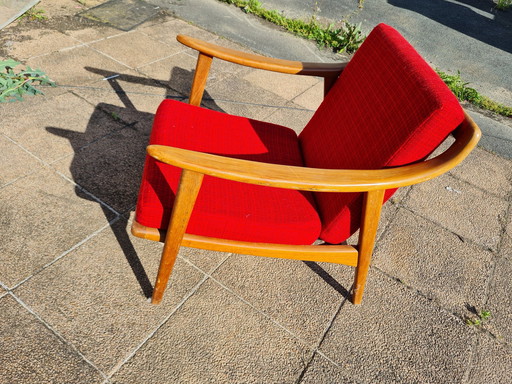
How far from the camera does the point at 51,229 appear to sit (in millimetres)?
2033

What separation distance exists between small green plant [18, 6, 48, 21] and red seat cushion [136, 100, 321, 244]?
262 cm

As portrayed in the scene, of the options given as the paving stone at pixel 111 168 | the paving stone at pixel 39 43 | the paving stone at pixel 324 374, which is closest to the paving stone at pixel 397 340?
the paving stone at pixel 324 374

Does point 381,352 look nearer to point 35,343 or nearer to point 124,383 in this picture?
point 124,383

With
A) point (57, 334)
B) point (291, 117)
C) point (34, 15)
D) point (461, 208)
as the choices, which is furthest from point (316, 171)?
point (34, 15)

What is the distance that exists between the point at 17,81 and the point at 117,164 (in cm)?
108

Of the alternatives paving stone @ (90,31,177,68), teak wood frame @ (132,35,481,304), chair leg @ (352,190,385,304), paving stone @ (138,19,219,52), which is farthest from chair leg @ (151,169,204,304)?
paving stone @ (138,19,219,52)

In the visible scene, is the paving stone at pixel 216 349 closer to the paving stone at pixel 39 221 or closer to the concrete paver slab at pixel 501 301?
the paving stone at pixel 39 221

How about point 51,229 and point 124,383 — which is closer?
point 124,383

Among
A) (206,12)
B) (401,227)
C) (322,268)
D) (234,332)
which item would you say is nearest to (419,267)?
(401,227)

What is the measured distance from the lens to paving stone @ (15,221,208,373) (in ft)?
5.48

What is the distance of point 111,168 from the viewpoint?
245cm

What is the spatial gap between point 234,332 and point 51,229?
1.01m

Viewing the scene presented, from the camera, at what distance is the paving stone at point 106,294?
65.7 inches

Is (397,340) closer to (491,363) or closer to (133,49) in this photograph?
(491,363)
